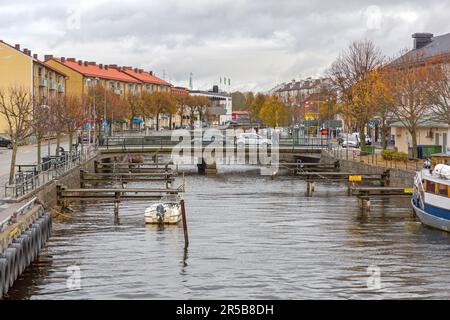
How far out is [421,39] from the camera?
102562mm

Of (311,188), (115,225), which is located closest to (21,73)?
(311,188)

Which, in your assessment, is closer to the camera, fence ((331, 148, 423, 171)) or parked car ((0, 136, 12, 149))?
fence ((331, 148, 423, 171))

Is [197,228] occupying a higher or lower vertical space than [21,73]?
lower

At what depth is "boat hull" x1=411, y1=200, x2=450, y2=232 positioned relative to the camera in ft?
132

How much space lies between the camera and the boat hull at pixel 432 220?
4031cm

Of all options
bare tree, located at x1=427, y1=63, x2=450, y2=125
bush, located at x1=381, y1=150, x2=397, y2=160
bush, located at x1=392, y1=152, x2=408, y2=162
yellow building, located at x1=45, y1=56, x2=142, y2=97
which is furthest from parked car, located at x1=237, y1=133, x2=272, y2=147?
yellow building, located at x1=45, y1=56, x2=142, y2=97

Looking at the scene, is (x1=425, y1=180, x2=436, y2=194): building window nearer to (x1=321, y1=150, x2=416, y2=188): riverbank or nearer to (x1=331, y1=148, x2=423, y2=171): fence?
(x1=321, y1=150, x2=416, y2=188): riverbank

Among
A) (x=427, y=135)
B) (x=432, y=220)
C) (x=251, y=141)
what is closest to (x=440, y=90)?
(x=427, y=135)

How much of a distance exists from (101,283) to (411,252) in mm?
14017

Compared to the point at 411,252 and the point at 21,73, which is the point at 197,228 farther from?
the point at 21,73

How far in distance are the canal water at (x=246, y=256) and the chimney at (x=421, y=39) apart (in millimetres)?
54741

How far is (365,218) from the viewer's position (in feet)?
154

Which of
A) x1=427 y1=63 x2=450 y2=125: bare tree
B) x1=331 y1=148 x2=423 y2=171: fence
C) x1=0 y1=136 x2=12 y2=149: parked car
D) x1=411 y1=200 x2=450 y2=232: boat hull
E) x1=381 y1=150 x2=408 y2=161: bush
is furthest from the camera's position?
x1=0 y1=136 x2=12 y2=149: parked car
